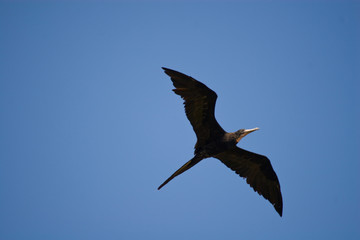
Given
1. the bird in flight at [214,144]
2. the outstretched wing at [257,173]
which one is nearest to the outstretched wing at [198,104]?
the bird in flight at [214,144]

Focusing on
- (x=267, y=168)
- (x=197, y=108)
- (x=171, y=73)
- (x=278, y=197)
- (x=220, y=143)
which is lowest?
(x=278, y=197)

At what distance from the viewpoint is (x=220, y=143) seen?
787 cm

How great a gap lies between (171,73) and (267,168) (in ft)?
12.8

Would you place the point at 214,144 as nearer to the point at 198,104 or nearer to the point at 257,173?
the point at 198,104

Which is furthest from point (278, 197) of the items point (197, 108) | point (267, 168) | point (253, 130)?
point (197, 108)

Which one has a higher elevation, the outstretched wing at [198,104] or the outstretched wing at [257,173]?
the outstretched wing at [198,104]

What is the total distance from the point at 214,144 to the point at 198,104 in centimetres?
108

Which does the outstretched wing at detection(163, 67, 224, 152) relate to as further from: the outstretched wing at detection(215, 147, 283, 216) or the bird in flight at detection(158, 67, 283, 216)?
the outstretched wing at detection(215, 147, 283, 216)

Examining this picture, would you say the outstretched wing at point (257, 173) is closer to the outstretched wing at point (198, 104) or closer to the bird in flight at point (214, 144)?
the bird in flight at point (214, 144)

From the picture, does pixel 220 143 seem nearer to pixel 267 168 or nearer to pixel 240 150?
pixel 240 150

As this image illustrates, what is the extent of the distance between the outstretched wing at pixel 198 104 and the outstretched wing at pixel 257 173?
1155 mm

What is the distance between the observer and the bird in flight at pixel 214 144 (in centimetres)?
746

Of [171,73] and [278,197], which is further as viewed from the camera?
[278,197]

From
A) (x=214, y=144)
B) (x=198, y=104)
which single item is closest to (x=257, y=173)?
(x=214, y=144)
